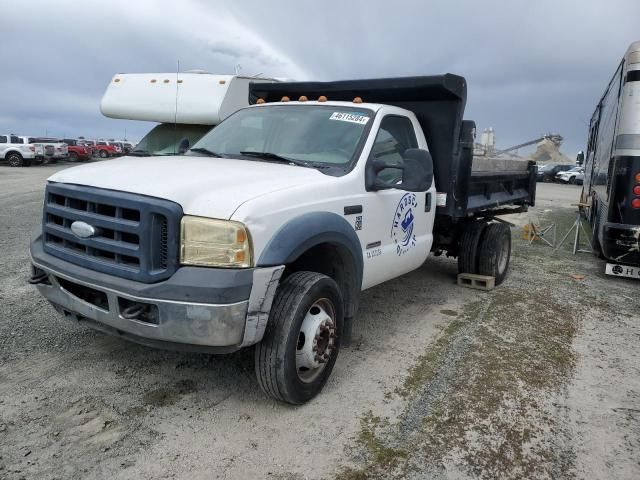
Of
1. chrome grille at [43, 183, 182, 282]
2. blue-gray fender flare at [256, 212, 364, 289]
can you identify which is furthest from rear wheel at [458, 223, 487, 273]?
chrome grille at [43, 183, 182, 282]

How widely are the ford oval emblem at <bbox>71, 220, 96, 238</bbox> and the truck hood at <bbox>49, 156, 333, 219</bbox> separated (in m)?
0.26

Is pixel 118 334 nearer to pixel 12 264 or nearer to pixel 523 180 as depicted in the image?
pixel 12 264

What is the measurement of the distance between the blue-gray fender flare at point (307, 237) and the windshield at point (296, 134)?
0.60m

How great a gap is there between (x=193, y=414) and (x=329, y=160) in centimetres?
207

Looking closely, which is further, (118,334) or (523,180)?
(523,180)

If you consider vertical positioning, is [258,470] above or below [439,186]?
below

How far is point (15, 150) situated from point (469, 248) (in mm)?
27745

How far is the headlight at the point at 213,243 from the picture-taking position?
2947 millimetres

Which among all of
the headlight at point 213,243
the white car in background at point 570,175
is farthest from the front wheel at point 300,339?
the white car in background at point 570,175

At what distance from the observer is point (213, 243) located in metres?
2.96

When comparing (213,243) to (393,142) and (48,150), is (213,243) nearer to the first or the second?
(393,142)

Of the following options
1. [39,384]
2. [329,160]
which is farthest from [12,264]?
[329,160]

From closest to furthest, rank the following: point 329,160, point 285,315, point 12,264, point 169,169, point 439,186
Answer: point 285,315 → point 169,169 → point 329,160 → point 439,186 → point 12,264

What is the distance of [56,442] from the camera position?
117 inches
